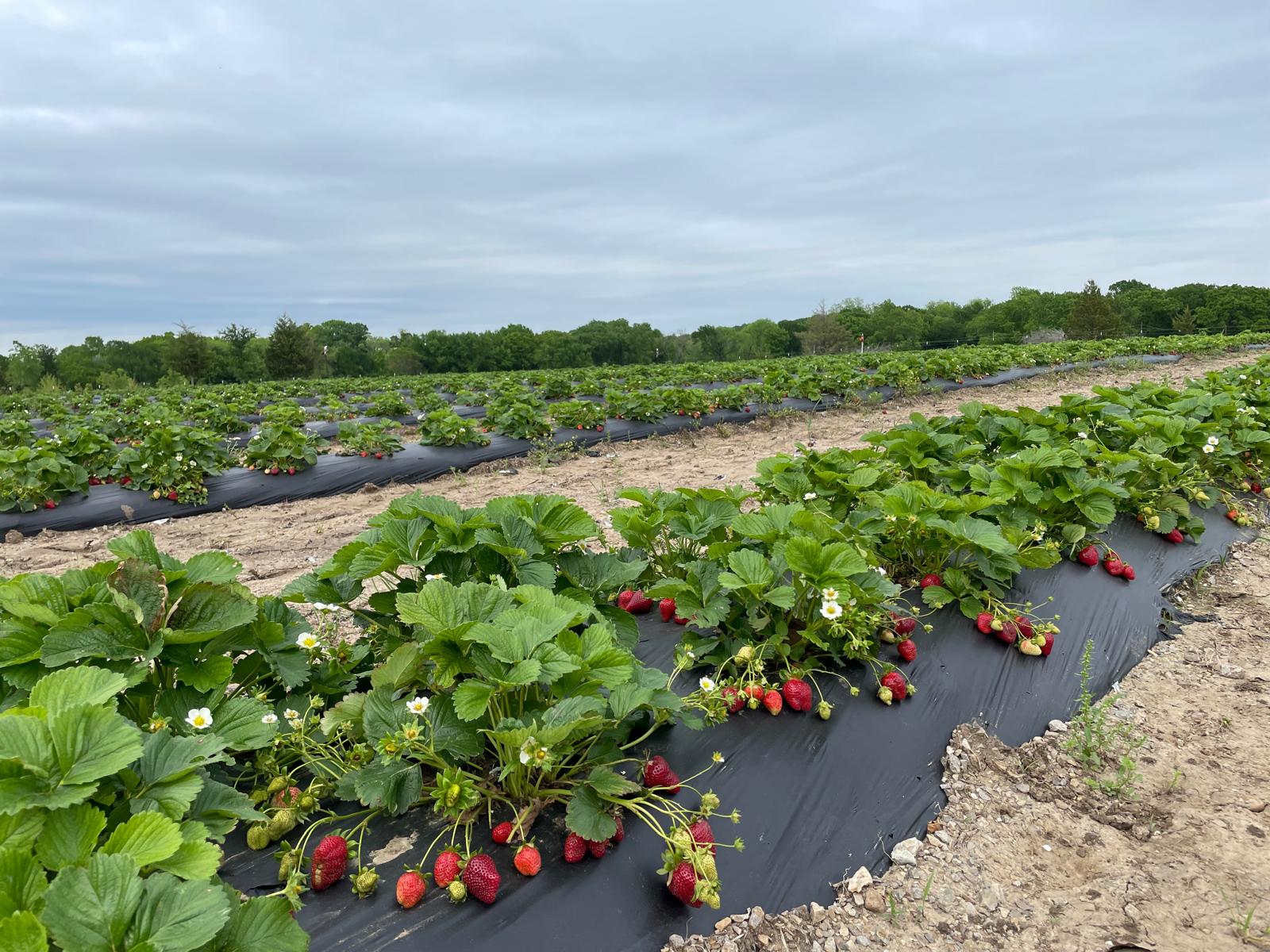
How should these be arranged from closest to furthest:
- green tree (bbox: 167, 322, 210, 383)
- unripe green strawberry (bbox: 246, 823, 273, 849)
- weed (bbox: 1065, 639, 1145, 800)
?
1. unripe green strawberry (bbox: 246, 823, 273, 849)
2. weed (bbox: 1065, 639, 1145, 800)
3. green tree (bbox: 167, 322, 210, 383)

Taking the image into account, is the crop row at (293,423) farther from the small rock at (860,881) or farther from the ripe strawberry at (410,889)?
the small rock at (860,881)

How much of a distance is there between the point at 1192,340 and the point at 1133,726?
3175cm

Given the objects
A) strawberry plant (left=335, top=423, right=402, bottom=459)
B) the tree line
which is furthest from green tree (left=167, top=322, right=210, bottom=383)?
strawberry plant (left=335, top=423, right=402, bottom=459)

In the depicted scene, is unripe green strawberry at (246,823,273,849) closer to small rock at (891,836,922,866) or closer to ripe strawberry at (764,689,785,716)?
ripe strawberry at (764,689,785,716)

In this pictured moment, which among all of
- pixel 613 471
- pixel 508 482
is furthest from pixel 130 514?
pixel 613 471

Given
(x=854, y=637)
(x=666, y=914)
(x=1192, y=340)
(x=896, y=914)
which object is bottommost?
(x=896, y=914)

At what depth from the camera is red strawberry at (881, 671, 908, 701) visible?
247cm

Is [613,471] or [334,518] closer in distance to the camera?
[334,518]

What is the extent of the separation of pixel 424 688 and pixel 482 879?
23.5 inches

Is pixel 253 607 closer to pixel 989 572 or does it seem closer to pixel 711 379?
pixel 989 572

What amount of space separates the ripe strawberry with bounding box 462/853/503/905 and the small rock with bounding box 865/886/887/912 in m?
1.06

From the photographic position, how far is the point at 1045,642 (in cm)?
294

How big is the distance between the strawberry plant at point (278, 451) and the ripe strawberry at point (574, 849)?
23.5 ft

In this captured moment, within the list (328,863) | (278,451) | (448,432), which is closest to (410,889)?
(328,863)
